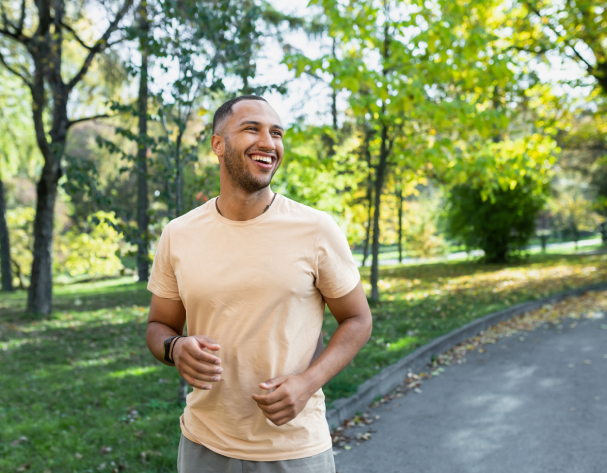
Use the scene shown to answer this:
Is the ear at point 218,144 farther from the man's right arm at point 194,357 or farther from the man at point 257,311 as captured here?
the man's right arm at point 194,357

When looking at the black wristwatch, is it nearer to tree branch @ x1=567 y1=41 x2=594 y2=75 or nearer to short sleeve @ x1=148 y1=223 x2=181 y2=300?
short sleeve @ x1=148 y1=223 x2=181 y2=300

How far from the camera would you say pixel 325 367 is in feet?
5.85

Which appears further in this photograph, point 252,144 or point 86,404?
point 86,404

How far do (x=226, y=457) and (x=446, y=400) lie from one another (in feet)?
14.5

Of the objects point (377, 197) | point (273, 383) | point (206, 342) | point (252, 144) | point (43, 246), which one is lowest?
point (273, 383)

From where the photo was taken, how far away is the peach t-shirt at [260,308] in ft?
5.95

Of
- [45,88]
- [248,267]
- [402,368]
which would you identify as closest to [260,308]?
[248,267]

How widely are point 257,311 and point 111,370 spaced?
5.88 meters

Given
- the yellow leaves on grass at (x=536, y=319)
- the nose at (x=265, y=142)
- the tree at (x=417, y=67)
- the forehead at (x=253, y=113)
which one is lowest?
the yellow leaves on grass at (x=536, y=319)

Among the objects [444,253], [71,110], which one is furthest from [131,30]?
[444,253]

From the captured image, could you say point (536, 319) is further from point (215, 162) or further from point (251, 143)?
point (251, 143)

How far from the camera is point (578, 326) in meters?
9.41

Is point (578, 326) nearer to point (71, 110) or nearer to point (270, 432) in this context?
point (270, 432)

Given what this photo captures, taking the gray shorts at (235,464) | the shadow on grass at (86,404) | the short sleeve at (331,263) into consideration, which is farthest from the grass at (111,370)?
the short sleeve at (331,263)
